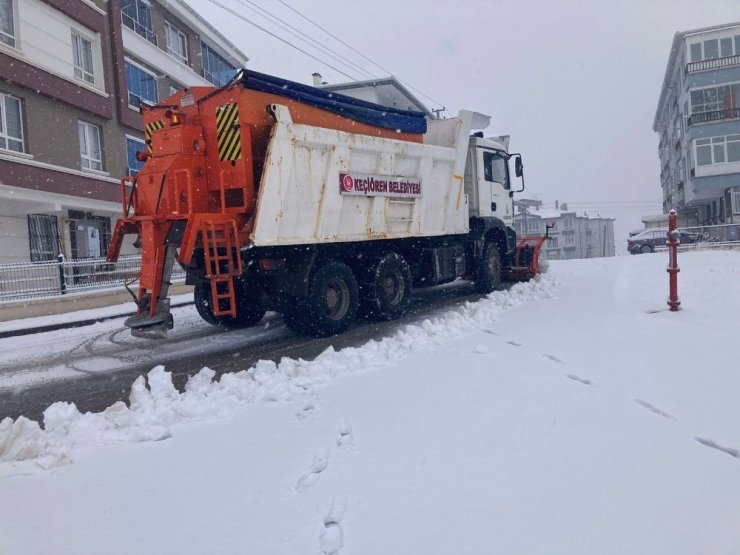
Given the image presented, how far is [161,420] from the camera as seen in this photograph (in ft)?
13.8

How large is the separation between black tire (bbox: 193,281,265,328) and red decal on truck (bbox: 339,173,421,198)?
7.62 feet

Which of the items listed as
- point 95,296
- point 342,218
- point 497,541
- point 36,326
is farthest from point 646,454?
point 95,296

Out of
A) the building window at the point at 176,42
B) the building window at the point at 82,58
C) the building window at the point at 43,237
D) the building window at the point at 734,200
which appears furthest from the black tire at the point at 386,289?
the building window at the point at 734,200

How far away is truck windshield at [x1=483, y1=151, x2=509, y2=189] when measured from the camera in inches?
487

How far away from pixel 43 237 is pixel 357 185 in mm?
13811

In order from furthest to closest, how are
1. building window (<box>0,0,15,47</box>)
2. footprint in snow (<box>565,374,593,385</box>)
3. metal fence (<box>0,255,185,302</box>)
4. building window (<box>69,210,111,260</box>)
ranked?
building window (<box>69,210,111,260</box>) < building window (<box>0,0,15,47</box>) < metal fence (<box>0,255,185,302</box>) < footprint in snow (<box>565,374,593,385</box>)

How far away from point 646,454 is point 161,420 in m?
3.38

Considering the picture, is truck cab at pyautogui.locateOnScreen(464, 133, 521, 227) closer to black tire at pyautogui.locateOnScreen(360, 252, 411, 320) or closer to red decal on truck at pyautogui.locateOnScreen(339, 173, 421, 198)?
red decal on truck at pyautogui.locateOnScreen(339, 173, 421, 198)

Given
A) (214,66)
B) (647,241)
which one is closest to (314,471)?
(214,66)

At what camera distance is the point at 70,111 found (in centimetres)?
1814

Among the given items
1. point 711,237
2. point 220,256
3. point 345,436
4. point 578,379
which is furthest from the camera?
point 711,237

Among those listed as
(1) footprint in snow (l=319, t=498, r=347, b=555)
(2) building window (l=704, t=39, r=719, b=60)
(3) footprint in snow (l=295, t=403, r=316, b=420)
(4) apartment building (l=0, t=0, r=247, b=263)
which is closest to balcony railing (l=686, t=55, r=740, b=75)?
(2) building window (l=704, t=39, r=719, b=60)

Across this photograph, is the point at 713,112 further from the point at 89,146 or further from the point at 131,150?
the point at 89,146

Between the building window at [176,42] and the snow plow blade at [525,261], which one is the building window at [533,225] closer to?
the building window at [176,42]
